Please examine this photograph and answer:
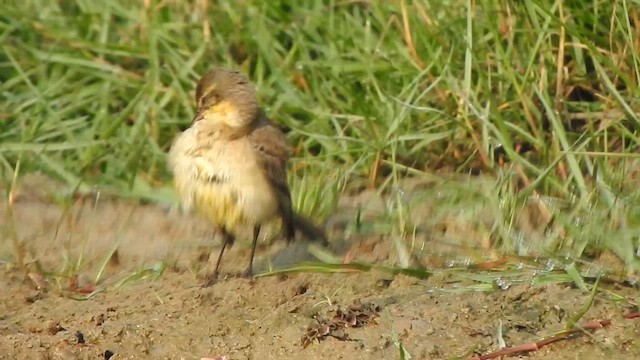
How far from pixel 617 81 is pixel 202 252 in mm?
2098

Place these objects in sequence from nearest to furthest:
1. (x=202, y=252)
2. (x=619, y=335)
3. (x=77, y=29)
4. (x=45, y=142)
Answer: (x=619, y=335), (x=202, y=252), (x=45, y=142), (x=77, y=29)

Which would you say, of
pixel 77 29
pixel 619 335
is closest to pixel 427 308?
pixel 619 335

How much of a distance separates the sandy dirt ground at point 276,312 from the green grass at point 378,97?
55 centimetres

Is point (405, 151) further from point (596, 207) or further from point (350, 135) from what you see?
point (596, 207)

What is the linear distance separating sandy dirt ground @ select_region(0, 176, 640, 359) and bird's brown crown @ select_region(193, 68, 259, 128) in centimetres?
63

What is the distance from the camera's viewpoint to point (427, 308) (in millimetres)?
5133

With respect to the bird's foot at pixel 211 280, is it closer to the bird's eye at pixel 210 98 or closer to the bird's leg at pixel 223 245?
the bird's leg at pixel 223 245

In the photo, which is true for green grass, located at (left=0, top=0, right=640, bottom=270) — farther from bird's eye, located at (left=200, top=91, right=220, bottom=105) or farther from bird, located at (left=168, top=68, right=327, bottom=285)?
bird's eye, located at (left=200, top=91, right=220, bottom=105)

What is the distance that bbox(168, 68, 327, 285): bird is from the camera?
5.78 m

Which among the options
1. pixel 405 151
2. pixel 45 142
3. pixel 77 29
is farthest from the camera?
pixel 77 29

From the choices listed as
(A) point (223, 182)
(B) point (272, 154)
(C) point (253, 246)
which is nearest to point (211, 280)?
(C) point (253, 246)

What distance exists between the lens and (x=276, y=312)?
5242mm

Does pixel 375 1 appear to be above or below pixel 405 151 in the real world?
above

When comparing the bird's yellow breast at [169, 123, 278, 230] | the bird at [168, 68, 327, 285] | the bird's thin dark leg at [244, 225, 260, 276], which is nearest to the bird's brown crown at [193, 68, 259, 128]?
the bird at [168, 68, 327, 285]
